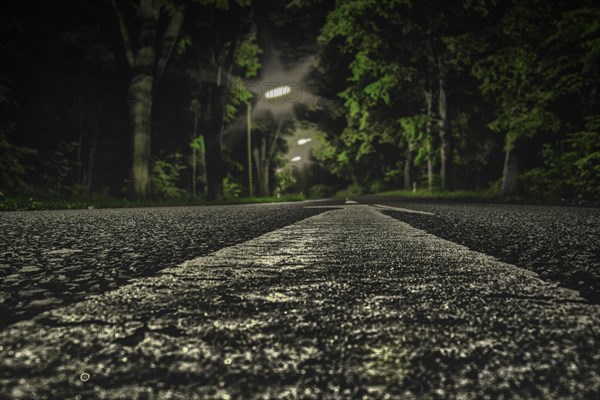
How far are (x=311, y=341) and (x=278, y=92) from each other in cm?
3299

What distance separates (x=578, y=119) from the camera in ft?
67.3

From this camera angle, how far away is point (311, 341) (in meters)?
1.31

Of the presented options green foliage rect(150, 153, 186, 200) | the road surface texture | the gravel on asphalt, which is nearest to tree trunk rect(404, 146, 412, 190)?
green foliage rect(150, 153, 186, 200)

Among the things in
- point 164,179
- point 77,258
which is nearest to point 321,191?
point 164,179

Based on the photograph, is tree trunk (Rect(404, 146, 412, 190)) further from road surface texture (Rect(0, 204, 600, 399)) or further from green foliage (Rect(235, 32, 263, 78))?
road surface texture (Rect(0, 204, 600, 399))

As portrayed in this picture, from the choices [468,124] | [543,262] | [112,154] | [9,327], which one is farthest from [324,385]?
[468,124]

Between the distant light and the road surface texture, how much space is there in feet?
103

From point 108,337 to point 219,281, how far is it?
37.4 inches

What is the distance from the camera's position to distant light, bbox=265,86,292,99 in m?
33.0

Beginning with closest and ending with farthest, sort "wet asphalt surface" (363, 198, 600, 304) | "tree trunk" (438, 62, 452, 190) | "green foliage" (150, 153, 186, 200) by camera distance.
Answer: 1. "wet asphalt surface" (363, 198, 600, 304)
2. "green foliage" (150, 153, 186, 200)
3. "tree trunk" (438, 62, 452, 190)

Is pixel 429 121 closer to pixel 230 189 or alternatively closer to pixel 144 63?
pixel 230 189

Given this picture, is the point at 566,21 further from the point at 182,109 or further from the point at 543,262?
the point at 182,109

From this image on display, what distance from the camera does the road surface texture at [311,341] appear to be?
39.9 inches

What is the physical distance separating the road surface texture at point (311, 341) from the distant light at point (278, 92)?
3144 cm
